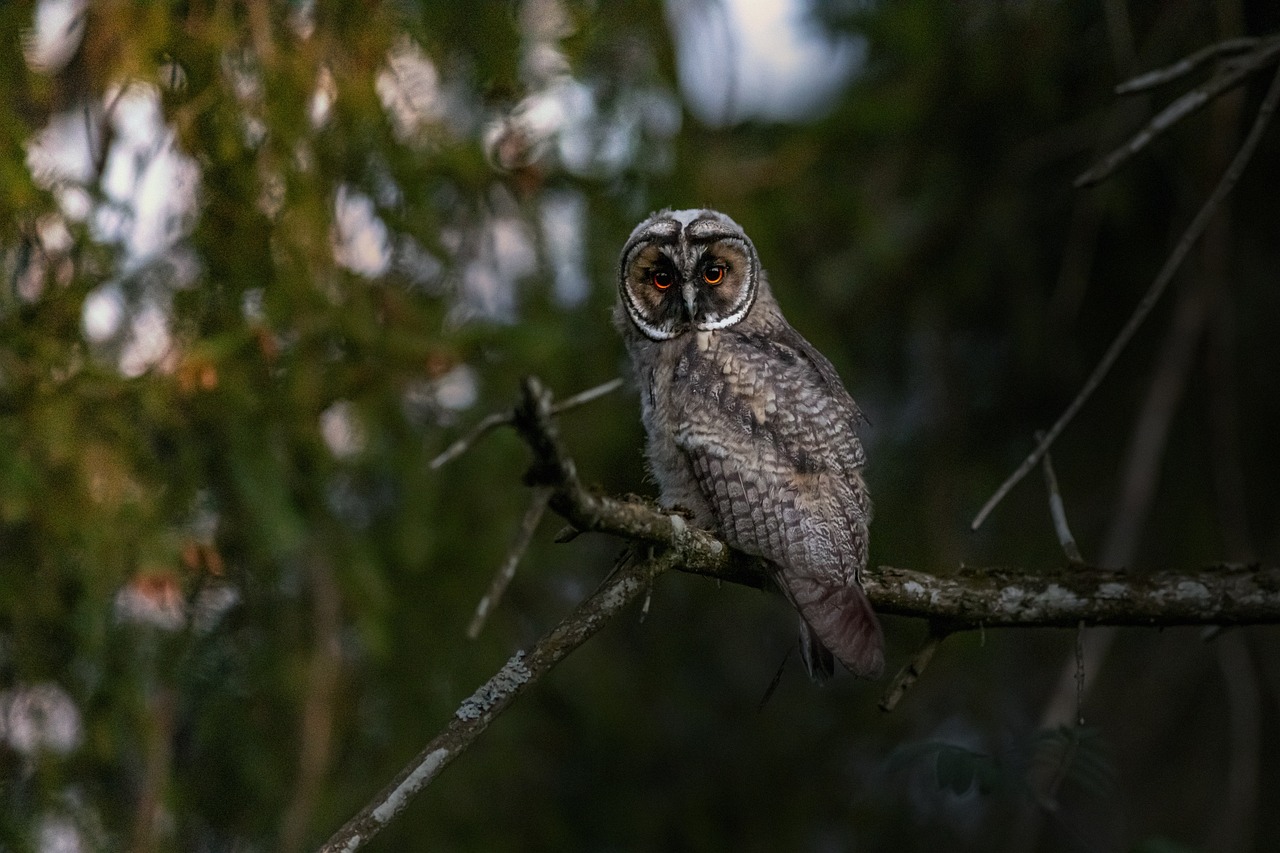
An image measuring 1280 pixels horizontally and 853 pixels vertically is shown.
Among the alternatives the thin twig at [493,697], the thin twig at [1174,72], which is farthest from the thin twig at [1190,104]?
the thin twig at [493,697]

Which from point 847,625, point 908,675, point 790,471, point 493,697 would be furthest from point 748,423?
point 493,697

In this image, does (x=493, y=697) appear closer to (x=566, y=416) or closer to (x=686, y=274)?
(x=686, y=274)

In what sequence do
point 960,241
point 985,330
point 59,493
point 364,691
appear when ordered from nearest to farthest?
1. point 59,493
2. point 364,691
3. point 960,241
4. point 985,330

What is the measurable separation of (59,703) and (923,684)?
10.6 ft

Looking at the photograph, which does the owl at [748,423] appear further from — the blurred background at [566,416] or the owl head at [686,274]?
the blurred background at [566,416]

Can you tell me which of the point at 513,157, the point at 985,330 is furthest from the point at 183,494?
the point at 985,330

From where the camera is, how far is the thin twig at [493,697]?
1.87m

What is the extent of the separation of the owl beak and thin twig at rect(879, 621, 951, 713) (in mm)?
1087

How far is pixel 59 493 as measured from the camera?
2.76m

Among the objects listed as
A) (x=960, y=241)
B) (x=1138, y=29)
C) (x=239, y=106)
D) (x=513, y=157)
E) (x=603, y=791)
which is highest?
(x=239, y=106)

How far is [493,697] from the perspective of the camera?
1.97 metres

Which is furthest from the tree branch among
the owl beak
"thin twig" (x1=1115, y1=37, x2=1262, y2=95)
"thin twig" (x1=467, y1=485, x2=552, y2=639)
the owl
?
"thin twig" (x1=1115, y1=37, x2=1262, y2=95)

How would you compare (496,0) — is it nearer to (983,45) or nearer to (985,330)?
(983,45)

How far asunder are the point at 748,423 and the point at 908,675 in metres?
0.77
